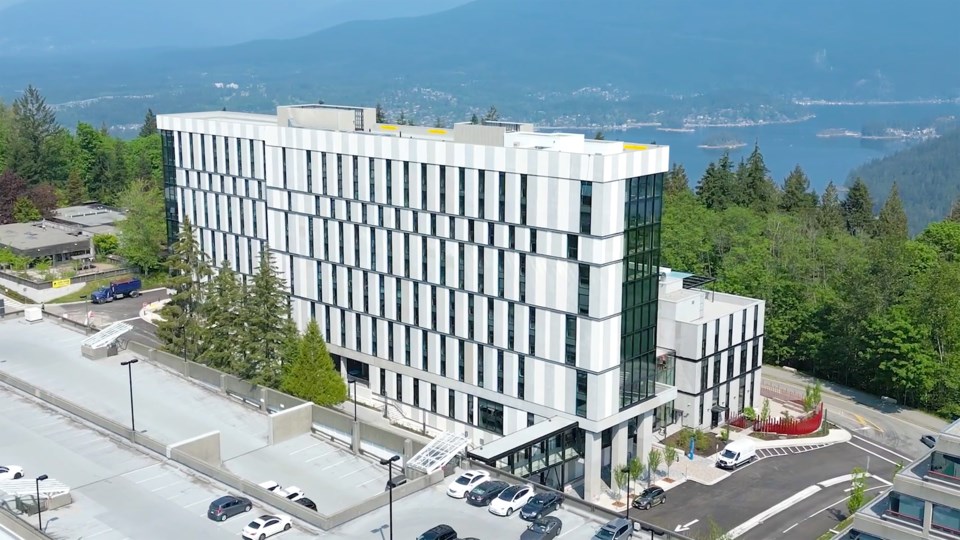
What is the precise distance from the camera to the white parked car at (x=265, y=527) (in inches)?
1625

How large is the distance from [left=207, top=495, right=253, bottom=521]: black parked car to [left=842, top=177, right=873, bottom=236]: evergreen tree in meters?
108

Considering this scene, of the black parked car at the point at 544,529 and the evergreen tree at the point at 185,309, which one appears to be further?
the evergreen tree at the point at 185,309

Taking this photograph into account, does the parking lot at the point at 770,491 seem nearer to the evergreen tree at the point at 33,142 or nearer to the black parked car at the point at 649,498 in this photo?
the black parked car at the point at 649,498

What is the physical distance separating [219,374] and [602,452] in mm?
23400

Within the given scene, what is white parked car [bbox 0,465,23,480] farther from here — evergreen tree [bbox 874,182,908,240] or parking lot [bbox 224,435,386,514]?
evergreen tree [bbox 874,182,908,240]

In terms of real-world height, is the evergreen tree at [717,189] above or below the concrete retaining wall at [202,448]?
above

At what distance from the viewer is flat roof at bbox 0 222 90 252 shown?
114 metres

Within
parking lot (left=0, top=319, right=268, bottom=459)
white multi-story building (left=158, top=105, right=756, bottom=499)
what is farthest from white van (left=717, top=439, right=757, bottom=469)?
parking lot (left=0, top=319, right=268, bottom=459)

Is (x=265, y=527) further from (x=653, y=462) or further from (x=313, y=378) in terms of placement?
(x=653, y=462)

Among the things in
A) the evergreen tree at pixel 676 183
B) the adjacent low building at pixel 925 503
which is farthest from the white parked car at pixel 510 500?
the evergreen tree at pixel 676 183

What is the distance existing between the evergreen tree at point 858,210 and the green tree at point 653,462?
8114 centimetres

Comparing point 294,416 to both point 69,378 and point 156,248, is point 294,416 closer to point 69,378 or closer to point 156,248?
point 69,378

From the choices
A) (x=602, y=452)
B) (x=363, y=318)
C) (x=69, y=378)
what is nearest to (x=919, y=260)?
(x=602, y=452)

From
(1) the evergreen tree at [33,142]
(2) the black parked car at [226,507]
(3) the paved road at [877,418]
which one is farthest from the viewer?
(1) the evergreen tree at [33,142]
